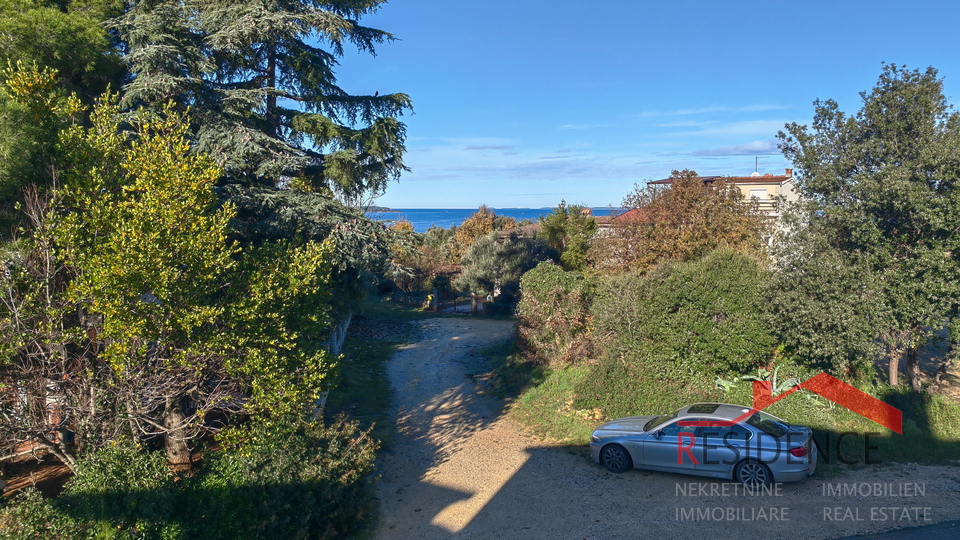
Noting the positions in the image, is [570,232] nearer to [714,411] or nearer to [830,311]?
[830,311]

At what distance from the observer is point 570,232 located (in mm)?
29969

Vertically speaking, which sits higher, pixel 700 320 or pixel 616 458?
pixel 700 320

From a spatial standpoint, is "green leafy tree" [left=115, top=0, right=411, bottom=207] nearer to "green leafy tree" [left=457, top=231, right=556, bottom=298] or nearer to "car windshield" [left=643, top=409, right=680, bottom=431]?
"car windshield" [left=643, top=409, right=680, bottom=431]

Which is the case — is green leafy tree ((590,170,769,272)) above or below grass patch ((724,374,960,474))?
above

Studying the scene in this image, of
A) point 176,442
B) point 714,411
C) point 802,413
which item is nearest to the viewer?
point 176,442

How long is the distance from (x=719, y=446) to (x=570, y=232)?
844 inches

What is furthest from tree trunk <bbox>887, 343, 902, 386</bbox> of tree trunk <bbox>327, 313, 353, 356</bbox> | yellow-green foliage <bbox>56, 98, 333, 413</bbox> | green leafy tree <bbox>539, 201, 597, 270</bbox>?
tree trunk <bbox>327, 313, 353, 356</bbox>

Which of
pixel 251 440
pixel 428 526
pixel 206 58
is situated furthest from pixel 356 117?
pixel 428 526

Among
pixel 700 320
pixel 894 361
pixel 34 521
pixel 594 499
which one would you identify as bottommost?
pixel 594 499

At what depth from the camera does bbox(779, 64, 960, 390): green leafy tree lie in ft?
37.1

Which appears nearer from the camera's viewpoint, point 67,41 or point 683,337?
point 67,41

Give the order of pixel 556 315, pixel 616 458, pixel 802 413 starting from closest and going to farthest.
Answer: pixel 616 458 < pixel 802 413 < pixel 556 315

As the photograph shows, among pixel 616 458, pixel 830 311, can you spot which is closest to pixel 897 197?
pixel 830 311

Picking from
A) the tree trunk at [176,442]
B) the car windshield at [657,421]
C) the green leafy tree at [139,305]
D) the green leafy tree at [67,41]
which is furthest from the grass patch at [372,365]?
the green leafy tree at [67,41]
